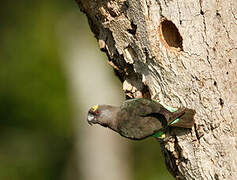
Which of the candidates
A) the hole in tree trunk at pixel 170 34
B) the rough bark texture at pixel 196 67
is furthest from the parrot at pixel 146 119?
the hole in tree trunk at pixel 170 34

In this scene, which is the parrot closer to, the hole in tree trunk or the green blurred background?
the hole in tree trunk

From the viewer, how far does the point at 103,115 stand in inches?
264

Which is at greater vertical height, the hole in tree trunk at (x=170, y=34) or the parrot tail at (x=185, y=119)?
the hole in tree trunk at (x=170, y=34)

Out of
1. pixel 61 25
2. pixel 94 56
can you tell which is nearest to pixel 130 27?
pixel 94 56

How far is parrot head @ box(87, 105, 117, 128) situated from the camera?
21.5 feet

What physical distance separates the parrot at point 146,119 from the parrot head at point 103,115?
0.06 m

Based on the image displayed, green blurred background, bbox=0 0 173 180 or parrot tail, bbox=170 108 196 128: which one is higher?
green blurred background, bbox=0 0 173 180

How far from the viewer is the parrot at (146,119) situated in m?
5.74

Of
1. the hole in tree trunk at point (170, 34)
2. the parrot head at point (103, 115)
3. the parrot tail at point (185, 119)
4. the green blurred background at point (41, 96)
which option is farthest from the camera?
the green blurred background at point (41, 96)

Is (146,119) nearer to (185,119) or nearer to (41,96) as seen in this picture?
(185,119)

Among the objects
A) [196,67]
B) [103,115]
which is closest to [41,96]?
[103,115]

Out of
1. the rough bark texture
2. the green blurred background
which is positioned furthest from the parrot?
the green blurred background

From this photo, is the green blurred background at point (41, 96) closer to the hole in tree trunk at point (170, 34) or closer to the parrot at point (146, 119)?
the parrot at point (146, 119)

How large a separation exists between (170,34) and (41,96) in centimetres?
1360
